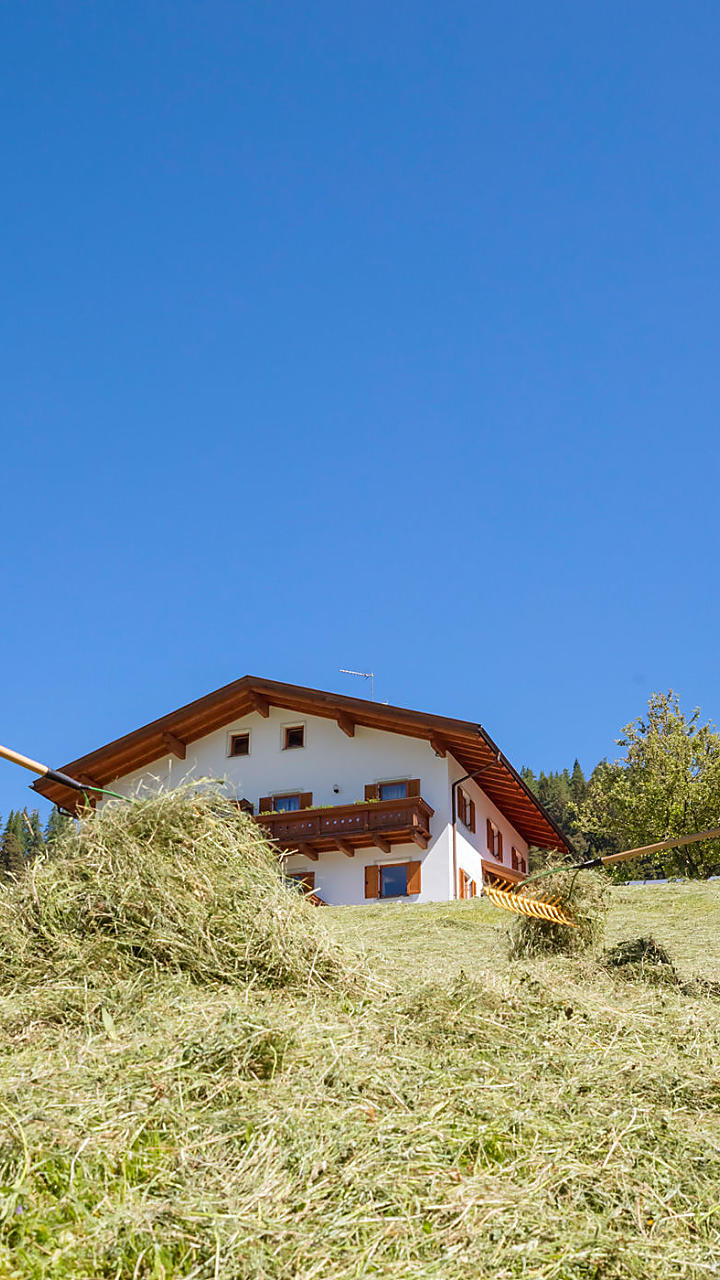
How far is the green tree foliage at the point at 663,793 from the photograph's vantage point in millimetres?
43000

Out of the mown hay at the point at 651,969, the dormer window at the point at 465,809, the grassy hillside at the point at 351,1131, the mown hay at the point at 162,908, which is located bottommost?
the grassy hillside at the point at 351,1131

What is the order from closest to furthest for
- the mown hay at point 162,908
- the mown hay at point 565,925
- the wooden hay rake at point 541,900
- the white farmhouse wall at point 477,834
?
1. the mown hay at point 162,908
2. the wooden hay rake at point 541,900
3. the mown hay at point 565,925
4. the white farmhouse wall at point 477,834

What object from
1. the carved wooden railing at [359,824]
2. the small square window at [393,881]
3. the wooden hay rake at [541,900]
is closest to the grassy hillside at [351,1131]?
the wooden hay rake at [541,900]

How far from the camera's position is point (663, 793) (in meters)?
43.8

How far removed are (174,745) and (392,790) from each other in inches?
251

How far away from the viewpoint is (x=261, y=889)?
711cm

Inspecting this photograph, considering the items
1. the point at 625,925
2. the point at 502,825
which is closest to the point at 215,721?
the point at 502,825

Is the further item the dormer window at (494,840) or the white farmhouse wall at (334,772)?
the dormer window at (494,840)

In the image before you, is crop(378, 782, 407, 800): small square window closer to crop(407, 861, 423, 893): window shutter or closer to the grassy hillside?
crop(407, 861, 423, 893): window shutter

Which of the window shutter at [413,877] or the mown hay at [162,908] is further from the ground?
the window shutter at [413,877]

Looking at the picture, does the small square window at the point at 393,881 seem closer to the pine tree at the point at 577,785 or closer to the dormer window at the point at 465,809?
the dormer window at the point at 465,809

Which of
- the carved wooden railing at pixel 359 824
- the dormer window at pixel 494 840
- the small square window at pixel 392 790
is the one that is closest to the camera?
the carved wooden railing at pixel 359 824

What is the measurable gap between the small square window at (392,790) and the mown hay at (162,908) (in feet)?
72.8

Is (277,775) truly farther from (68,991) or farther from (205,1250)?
(205,1250)
